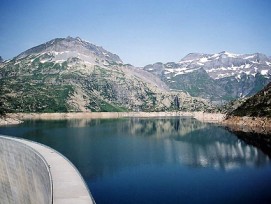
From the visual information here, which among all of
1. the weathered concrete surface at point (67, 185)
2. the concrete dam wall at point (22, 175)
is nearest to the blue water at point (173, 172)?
the weathered concrete surface at point (67, 185)

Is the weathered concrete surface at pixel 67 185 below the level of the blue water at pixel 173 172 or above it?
above

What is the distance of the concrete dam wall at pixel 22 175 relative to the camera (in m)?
51.8

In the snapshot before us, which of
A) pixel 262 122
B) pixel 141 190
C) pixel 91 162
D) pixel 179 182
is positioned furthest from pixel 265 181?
pixel 262 122

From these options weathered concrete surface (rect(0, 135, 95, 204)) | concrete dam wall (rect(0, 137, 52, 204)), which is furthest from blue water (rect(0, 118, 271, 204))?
concrete dam wall (rect(0, 137, 52, 204))

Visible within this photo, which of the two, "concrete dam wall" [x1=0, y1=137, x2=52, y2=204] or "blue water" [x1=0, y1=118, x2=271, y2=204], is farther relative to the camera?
"blue water" [x1=0, y1=118, x2=271, y2=204]

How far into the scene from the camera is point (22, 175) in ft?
200

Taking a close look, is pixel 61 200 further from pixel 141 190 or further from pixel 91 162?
pixel 91 162

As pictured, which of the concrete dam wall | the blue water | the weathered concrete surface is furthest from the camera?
Answer: the blue water

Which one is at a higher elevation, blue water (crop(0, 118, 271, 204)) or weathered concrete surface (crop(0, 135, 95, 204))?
weathered concrete surface (crop(0, 135, 95, 204))

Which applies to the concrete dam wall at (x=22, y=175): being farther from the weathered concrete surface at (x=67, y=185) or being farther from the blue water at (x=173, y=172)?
the blue water at (x=173, y=172)

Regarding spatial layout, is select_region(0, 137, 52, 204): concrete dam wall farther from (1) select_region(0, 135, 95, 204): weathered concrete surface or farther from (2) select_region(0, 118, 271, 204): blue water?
(2) select_region(0, 118, 271, 204): blue water

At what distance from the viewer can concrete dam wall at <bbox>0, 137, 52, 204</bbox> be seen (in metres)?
51.8

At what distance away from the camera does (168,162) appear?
4213 inches

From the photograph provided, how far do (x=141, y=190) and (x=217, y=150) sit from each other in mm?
71353
